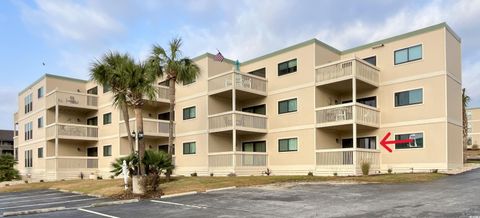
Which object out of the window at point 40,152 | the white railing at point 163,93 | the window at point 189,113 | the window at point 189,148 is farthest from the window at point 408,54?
the window at point 40,152

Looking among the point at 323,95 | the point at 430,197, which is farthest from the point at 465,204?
the point at 323,95

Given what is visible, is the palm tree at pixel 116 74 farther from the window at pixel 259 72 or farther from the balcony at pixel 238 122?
the window at pixel 259 72

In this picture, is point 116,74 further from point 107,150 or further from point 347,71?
point 107,150

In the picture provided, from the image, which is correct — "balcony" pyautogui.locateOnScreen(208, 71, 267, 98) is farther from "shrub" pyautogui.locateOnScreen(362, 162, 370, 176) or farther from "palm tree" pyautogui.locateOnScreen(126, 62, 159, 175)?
"shrub" pyautogui.locateOnScreen(362, 162, 370, 176)

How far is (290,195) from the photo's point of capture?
59.0ft

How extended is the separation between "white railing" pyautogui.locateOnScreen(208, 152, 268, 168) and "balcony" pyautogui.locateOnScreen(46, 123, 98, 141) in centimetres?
1624

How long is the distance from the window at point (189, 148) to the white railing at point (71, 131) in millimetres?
12154

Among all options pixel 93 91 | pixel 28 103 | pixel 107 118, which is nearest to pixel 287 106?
pixel 107 118

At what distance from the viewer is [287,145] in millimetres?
31703

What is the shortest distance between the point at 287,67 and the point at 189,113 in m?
9.48

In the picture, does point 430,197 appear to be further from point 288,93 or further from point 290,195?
point 288,93

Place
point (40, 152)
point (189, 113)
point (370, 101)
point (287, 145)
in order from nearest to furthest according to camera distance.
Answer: point (370, 101) < point (287, 145) < point (189, 113) < point (40, 152)

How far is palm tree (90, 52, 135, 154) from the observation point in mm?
23141

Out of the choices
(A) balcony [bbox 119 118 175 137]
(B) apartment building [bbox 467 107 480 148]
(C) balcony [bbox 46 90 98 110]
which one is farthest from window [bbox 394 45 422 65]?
(B) apartment building [bbox 467 107 480 148]
